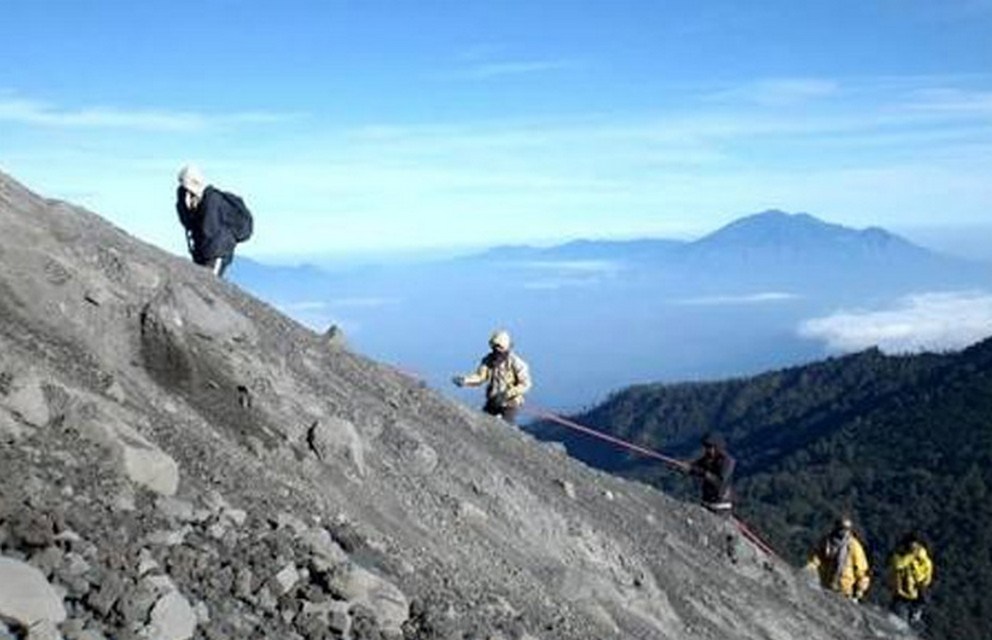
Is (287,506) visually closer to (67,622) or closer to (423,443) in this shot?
(67,622)

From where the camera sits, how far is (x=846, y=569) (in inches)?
1109

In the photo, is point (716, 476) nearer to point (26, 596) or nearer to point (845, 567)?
point (845, 567)

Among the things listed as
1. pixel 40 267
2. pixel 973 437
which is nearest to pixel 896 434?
pixel 973 437

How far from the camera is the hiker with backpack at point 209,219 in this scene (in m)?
21.4

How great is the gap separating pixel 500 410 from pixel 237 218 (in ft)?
24.0

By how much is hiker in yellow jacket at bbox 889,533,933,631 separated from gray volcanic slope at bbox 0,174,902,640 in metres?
5.05

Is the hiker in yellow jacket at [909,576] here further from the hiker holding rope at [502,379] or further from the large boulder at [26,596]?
the large boulder at [26,596]

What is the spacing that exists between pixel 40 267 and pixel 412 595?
6.57 meters

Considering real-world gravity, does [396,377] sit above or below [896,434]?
above

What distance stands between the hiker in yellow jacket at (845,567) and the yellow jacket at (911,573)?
4.19 ft

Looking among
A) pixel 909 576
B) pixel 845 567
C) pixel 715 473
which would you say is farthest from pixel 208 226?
pixel 909 576

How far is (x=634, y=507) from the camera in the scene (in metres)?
26.1

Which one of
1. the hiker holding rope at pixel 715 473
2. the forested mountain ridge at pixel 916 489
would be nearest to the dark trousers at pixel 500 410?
the hiker holding rope at pixel 715 473

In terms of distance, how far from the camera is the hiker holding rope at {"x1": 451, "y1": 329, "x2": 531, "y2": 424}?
25328 millimetres
